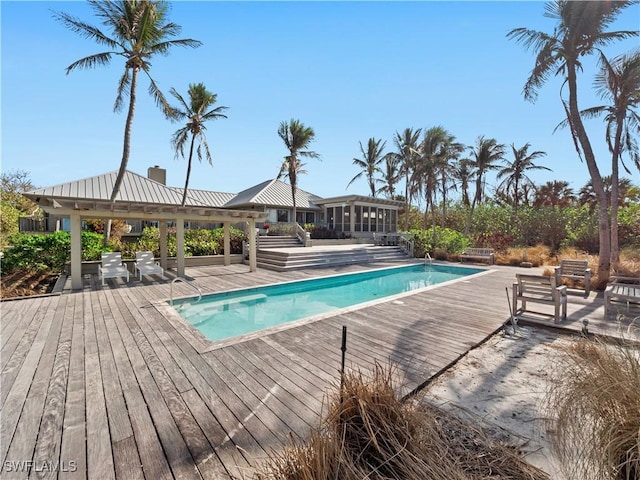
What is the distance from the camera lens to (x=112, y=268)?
29.1 ft

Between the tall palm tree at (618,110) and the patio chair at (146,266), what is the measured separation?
15545 millimetres

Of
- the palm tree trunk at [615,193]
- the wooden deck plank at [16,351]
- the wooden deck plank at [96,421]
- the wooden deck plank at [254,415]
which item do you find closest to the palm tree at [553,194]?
the palm tree trunk at [615,193]

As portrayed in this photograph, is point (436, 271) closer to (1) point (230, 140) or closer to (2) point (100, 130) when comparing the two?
(1) point (230, 140)

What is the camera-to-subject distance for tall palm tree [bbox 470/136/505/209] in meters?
18.9

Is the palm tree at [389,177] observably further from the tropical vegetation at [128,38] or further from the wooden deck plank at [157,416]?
the wooden deck plank at [157,416]

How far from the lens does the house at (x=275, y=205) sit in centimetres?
1850

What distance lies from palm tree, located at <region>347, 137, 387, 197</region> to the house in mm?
4954

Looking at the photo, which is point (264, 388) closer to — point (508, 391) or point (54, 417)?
point (54, 417)

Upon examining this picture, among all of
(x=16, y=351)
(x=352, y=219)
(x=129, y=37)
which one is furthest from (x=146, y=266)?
(x=352, y=219)

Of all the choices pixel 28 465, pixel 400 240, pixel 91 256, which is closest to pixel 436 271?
pixel 400 240

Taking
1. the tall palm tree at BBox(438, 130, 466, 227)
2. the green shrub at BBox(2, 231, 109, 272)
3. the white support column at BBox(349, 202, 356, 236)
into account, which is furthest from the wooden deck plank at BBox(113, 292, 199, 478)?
the tall palm tree at BBox(438, 130, 466, 227)

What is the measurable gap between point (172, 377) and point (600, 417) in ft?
12.1

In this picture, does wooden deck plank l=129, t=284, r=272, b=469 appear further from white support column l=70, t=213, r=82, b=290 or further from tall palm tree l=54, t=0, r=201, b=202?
tall palm tree l=54, t=0, r=201, b=202

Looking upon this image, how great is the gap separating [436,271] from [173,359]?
12.7 metres
